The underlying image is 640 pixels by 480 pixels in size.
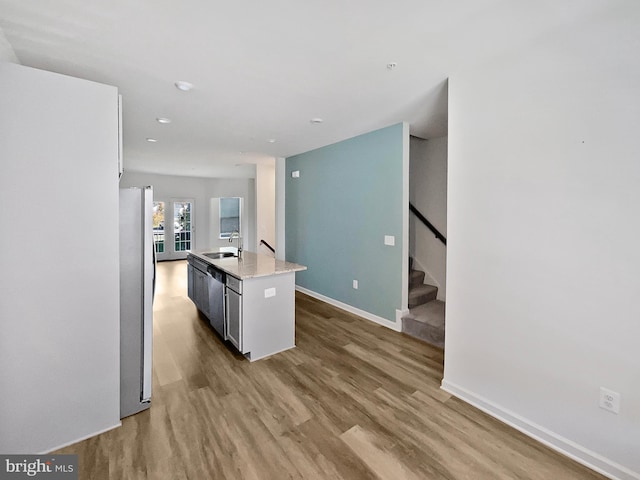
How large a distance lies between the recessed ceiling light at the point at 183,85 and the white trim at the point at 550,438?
11.2 ft

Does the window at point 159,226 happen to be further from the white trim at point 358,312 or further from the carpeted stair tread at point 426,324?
the carpeted stair tread at point 426,324

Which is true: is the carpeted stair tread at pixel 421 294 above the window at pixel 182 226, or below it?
below

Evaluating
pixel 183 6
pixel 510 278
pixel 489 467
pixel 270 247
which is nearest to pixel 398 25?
pixel 183 6

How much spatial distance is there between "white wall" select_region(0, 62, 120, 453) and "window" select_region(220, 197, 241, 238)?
316 inches

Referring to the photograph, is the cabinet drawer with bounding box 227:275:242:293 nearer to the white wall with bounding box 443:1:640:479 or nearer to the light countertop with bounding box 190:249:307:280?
the light countertop with bounding box 190:249:307:280

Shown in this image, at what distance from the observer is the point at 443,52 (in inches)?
77.3

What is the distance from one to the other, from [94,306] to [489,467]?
2.61 metres

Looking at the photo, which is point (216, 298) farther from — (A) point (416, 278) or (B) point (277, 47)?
(A) point (416, 278)

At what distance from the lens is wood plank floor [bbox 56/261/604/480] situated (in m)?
1.62

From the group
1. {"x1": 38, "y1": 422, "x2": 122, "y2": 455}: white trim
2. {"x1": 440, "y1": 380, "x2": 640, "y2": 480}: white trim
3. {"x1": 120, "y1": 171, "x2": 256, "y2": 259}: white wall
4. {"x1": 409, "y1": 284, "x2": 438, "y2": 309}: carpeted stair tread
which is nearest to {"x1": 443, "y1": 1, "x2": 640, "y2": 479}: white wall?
{"x1": 440, "y1": 380, "x2": 640, "y2": 480}: white trim

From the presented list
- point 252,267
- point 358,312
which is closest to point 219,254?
point 252,267

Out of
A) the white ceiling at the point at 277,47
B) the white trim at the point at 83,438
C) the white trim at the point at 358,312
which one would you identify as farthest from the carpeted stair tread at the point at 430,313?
the white trim at the point at 83,438

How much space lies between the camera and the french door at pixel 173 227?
8758 millimetres

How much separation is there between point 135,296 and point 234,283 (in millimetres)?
915
